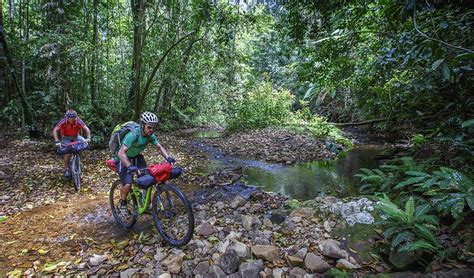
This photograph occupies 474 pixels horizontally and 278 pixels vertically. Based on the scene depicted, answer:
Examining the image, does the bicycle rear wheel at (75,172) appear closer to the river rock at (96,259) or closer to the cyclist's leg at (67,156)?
the cyclist's leg at (67,156)

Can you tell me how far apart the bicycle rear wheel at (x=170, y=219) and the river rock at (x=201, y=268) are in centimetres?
47

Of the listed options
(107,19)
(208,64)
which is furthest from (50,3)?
(208,64)

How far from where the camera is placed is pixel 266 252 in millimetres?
3725

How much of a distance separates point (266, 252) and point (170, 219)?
71.6 inches

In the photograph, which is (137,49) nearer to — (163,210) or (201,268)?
(163,210)

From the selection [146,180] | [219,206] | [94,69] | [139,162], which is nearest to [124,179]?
[139,162]

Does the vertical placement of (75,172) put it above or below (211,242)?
below

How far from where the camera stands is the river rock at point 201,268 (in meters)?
3.55

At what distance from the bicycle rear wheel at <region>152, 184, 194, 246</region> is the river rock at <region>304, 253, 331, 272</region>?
5.32ft

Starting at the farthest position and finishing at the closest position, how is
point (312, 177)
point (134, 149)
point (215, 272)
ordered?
point (312, 177)
point (134, 149)
point (215, 272)

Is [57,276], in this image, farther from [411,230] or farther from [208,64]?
[208,64]

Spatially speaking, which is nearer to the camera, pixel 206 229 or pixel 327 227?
pixel 327 227

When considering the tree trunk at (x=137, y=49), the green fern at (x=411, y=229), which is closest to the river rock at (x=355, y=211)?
the green fern at (x=411, y=229)

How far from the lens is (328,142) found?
1306cm
